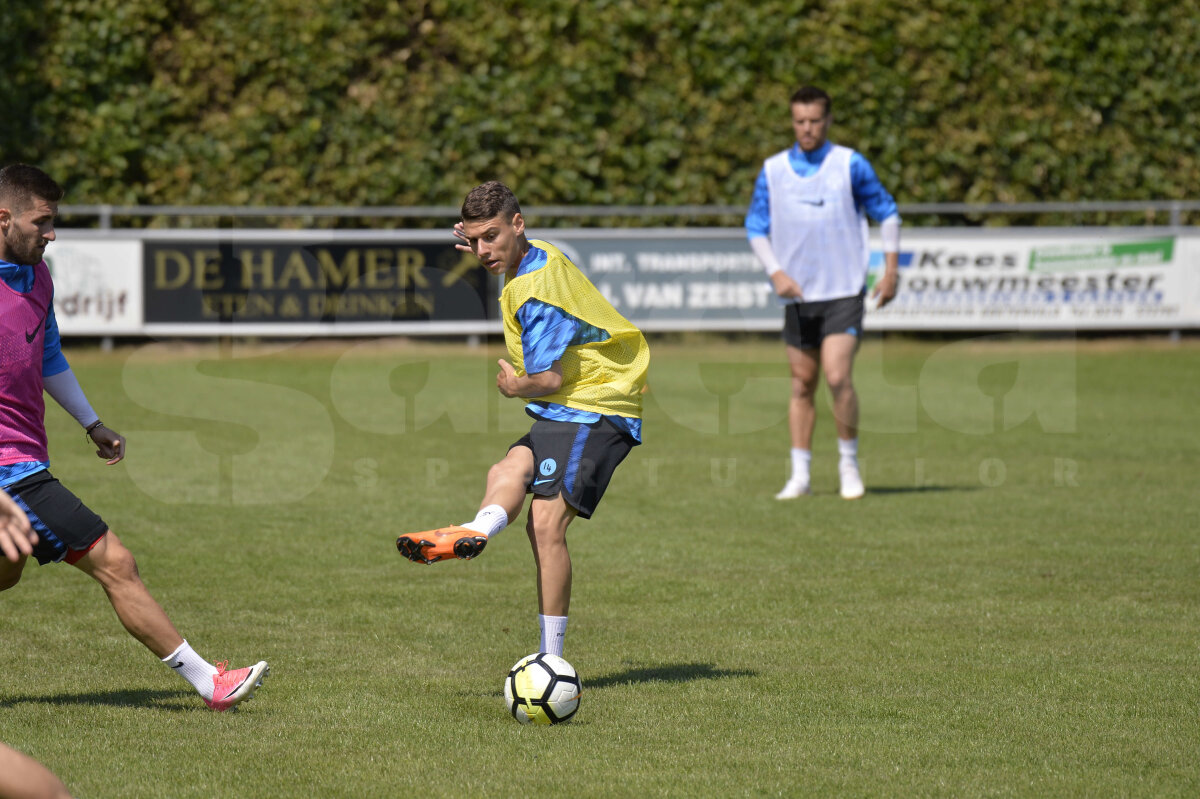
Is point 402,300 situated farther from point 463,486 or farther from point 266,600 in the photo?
point 266,600

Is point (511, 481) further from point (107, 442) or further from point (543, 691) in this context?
point (107, 442)

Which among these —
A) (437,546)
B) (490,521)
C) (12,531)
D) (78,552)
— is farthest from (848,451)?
(12,531)

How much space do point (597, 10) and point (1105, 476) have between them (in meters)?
10.6

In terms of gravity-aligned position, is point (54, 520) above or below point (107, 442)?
below

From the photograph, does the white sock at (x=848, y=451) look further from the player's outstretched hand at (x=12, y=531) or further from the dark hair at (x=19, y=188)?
the player's outstretched hand at (x=12, y=531)

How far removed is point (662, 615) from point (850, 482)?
10.7 feet

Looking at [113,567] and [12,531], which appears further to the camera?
[113,567]

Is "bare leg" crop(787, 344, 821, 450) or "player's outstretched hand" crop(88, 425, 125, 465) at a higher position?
"player's outstretched hand" crop(88, 425, 125, 465)

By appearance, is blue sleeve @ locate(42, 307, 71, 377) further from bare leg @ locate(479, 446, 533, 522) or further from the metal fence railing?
the metal fence railing

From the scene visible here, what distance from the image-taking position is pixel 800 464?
9328 millimetres

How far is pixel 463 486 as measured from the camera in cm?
959

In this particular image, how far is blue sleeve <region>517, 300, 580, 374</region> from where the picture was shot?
5.05 metres

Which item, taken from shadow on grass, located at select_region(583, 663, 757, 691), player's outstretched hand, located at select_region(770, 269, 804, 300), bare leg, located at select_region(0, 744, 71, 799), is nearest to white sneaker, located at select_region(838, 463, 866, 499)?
player's outstretched hand, located at select_region(770, 269, 804, 300)

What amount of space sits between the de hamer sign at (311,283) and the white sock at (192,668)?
460 inches
